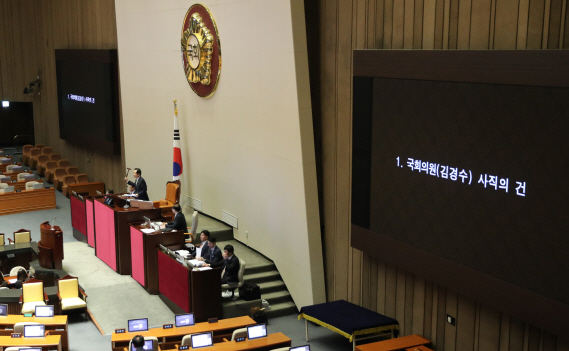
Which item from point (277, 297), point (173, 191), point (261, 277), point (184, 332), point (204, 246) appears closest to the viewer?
point (184, 332)

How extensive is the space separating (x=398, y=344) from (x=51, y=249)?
7129 mm

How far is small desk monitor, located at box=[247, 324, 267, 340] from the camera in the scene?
8.79 m

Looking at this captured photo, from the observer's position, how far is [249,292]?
439 inches

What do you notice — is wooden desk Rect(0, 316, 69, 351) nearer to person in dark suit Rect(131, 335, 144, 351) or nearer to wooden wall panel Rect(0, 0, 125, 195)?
person in dark suit Rect(131, 335, 144, 351)

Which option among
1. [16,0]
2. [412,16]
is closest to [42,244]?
[412,16]

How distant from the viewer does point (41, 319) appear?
381 inches

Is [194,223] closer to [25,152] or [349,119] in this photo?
[349,119]

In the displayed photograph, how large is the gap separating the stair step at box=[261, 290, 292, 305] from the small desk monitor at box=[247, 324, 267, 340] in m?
2.58

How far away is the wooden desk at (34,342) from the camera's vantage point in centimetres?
866

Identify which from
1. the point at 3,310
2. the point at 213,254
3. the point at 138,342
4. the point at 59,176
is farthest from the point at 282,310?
the point at 59,176

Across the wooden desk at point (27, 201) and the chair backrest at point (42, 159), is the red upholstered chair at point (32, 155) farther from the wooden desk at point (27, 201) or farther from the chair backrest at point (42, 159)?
the wooden desk at point (27, 201)

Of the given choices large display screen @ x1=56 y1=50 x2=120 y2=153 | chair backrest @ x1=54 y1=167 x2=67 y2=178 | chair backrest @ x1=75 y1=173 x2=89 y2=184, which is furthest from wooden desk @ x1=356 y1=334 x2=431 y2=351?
chair backrest @ x1=54 y1=167 x2=67 y2=178

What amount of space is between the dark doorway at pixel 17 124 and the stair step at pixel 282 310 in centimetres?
1734

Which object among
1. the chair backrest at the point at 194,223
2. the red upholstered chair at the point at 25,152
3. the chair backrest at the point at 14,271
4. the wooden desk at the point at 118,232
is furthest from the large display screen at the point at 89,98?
the chair backrest at the point at 14,271
